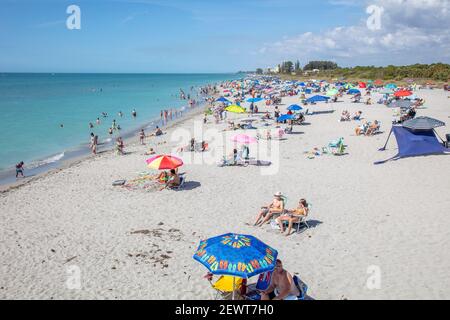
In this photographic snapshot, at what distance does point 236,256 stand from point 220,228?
4.01 meters

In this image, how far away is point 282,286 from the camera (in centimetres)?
555

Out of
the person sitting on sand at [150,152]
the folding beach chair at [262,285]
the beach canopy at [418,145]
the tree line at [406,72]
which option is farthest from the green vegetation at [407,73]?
the folding beach chair at [262,285]

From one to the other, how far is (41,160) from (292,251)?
16.9 metres

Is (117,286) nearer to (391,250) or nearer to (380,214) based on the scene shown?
(391,250)

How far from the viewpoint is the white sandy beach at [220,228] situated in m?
6.57

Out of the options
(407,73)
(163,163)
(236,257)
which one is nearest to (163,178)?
(163,163)

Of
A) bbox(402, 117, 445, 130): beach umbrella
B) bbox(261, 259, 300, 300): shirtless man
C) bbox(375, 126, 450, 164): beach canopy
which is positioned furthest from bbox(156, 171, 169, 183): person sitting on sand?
bbox(402, 117, 445, 130): beach umbrella

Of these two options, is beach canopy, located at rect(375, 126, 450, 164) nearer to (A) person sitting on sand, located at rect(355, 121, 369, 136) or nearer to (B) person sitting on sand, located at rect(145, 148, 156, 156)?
(A) person sitting on sand, located at rect(355, 121, 369, 136)

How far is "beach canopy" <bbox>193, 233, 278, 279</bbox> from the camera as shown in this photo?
4.95m

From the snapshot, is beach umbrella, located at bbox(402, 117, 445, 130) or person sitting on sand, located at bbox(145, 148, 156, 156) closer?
beach umbrella, located at bbox(402, 117, 445, 130)

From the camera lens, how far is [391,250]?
750 centimetres

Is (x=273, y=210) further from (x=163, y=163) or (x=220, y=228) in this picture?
(x=163, y=163)

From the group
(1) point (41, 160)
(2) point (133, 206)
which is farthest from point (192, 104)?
(2) point (133, 206)

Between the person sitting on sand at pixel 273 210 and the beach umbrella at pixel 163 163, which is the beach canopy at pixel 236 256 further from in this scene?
the beach umbrella at pixel 163 163
